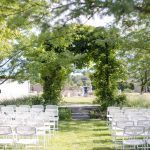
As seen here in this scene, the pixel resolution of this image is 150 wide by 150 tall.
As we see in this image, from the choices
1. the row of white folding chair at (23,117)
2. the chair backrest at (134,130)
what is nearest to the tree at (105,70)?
the row of white folding chair at (23,117)

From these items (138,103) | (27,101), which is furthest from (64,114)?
(138,103)

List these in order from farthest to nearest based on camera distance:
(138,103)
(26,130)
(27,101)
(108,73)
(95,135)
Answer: (138,103)
(108,73)
(27,101)
(95,135)
(26,130)

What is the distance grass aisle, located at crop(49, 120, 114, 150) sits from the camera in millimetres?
12367

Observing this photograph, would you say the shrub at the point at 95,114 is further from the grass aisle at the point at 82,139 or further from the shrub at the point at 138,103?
the grass aisle at the point at 82,139

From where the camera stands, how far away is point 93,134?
1580 centimetres

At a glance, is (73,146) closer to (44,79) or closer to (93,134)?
(93,134)

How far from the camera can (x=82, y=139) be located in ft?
46.6

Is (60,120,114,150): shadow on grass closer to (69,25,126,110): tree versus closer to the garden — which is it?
the garden

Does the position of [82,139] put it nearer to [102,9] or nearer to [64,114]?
[64,114]

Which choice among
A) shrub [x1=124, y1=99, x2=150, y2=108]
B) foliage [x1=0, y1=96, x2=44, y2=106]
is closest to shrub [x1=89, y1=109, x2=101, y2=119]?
shrub [x1=124, y1=99, x2=150, y2=108]

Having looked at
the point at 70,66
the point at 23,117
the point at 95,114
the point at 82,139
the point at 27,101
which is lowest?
the point at 82,139

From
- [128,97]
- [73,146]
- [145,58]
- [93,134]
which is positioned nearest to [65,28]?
[73,146]

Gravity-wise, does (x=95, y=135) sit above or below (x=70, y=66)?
below

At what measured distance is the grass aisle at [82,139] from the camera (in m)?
12.4
